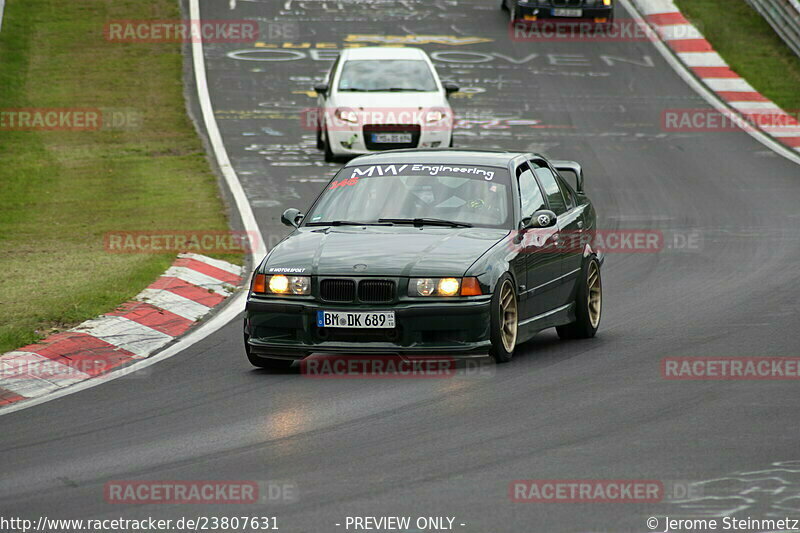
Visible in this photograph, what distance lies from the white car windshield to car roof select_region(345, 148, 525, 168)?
12.0 m

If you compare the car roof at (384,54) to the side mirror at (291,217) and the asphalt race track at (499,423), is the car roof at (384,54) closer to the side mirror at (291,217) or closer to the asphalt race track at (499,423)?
the asphalt race track at (499,423)

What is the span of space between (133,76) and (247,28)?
250 inches

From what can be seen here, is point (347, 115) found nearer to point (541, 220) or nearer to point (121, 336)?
point (121, 336)

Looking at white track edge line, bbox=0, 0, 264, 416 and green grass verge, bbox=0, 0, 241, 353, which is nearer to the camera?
white track edge line, bbox=0, 0, 264, 416

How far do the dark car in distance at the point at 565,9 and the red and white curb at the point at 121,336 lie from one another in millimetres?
21235

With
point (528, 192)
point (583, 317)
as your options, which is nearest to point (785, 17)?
point (583, 317)

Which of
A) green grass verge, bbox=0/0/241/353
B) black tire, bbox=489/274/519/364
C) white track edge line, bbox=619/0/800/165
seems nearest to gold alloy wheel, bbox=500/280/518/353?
black tire, bbox=489/274/519/364

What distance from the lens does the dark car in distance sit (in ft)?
112

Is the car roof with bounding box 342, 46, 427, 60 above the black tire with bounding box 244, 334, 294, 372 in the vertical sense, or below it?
above

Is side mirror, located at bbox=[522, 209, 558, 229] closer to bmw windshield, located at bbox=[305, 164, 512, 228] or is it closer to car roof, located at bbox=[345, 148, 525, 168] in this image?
bmw windshield, located at bbox=[305, 164, 512, 228]

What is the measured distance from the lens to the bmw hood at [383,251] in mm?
9734

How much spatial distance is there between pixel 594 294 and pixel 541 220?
1.56 metres

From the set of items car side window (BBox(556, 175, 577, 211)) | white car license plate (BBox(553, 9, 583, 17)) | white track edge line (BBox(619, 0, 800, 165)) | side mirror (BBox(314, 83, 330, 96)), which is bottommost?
white track edge line (BBox(619, 0, 800, 165))

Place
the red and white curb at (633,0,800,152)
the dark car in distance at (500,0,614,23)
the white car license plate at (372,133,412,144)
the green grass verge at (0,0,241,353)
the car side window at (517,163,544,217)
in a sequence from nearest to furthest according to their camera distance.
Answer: the car side window at (517,163,544,217) < the green grass verge at (0,0,241,353) < the white car license plate at (372,133,412,144) < the red and white curb at (633,0,800,152) < the dark car in distance at (500,0,614,23)
